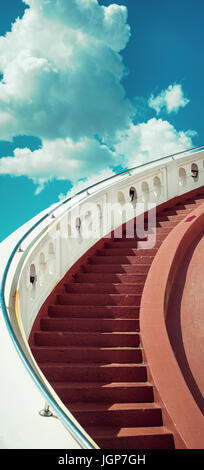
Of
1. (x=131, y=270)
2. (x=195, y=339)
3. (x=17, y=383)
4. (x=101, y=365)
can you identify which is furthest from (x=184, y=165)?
(x=17, y=383)

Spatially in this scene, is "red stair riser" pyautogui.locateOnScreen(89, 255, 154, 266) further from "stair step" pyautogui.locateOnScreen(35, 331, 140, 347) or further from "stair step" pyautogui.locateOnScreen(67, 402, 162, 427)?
"stair step" pyautogui.locateOnScreen(67, 402, 162, 427)

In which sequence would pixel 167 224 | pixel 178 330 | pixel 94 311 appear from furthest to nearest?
pixel 167 224 → pixel 94 311 → pixel 178 330

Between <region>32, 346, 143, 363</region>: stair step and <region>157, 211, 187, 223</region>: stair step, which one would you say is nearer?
<region>32, 346, 143, 363</region>: stair step

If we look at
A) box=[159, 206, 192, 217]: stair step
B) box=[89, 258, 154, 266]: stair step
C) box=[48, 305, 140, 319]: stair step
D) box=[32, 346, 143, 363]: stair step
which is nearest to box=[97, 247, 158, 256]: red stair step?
box=[89, 258, 154, 266]: stair step

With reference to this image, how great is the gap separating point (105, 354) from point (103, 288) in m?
1.51

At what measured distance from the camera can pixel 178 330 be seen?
598cm

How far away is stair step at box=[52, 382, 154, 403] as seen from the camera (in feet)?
16.4

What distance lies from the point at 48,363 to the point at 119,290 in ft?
5.98

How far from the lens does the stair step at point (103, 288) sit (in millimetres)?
6848

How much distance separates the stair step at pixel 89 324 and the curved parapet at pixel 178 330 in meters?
0.36

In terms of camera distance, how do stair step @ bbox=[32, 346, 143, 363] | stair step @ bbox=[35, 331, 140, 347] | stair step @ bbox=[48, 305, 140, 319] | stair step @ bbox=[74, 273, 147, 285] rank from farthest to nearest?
1. stair step @ bbox=[74, 273, 147, 285]
2. stair step @ bbox=[48, 305, 140, 319]
3. stair step @ bbox=[35, 331, 140, 347]
4. stair step @ bbox=[32, 346, 143, 363]

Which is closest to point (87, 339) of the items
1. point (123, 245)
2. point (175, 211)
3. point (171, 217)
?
point (123, 245)

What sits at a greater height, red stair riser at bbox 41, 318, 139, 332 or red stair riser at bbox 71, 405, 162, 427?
red stair riser at bbox 41, 318, 139, 332

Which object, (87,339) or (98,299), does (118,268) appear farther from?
(87,339)
